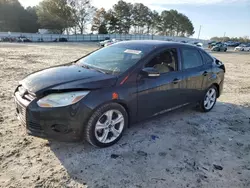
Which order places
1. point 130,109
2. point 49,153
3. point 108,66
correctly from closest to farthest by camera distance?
point 49,153, point 130,109, point 108,66

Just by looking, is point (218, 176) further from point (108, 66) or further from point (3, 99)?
point (3, 99)

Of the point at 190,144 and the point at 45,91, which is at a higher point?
the point at 45,91

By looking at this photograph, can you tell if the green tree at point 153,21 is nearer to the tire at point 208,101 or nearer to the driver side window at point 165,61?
the tire at point 208,101

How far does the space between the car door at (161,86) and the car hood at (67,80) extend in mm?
610

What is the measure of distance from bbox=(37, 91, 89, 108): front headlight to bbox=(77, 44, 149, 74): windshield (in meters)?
0.73

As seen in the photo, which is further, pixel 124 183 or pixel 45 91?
pixel 45 91

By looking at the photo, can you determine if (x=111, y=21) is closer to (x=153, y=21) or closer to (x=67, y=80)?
(x=153, y=21)

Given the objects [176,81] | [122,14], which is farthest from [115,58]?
[122,14]

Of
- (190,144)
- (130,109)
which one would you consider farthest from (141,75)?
(190,144)

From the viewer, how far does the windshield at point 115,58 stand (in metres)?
3.53

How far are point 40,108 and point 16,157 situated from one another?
2.56ft

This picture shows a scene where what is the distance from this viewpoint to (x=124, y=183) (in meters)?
2.58

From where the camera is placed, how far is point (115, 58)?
3.89 meters

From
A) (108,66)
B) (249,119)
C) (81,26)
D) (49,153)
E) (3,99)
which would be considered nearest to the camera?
(49,153)
